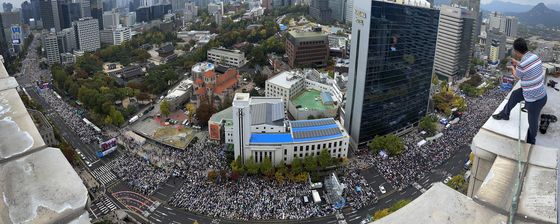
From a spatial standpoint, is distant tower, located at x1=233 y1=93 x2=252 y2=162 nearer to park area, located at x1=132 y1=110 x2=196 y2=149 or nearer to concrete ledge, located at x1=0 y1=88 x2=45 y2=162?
park area, located at x1=132 y1=110 x2=196 y2=149

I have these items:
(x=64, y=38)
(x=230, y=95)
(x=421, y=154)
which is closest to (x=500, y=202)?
(x=421, y=154)

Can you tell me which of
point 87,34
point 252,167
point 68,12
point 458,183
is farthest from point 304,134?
point 68,12

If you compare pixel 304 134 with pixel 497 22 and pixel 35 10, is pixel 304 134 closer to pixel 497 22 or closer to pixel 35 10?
pixel 497 22

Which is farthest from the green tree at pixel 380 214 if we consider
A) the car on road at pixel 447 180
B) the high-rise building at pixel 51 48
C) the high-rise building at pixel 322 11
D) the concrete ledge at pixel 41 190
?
the high-rise building at pixel 322 11

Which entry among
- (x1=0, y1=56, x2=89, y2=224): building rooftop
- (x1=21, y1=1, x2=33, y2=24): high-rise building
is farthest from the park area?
(x1=21, y1=1, x2=33, y2=24): high-rise building

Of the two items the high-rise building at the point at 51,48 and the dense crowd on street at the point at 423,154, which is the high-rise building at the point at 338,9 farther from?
the high-rise building at the point at 51,48
